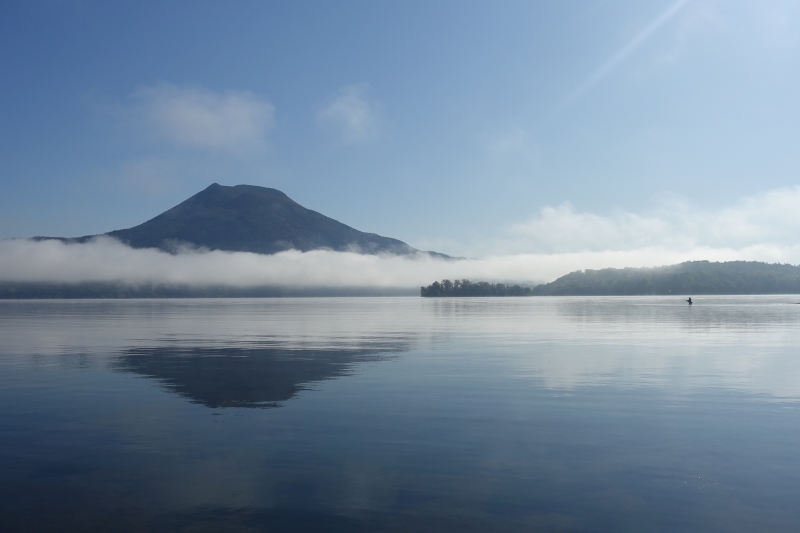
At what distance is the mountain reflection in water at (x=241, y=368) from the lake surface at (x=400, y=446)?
0.24 m

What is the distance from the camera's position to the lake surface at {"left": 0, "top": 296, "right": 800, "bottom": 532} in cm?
1213

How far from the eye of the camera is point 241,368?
3219 cm

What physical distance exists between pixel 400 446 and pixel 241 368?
689 inches

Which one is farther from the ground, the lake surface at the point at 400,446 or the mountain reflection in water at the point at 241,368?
the mountain reflection in water at the point at 241,368

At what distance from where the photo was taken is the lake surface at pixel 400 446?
1213 cm

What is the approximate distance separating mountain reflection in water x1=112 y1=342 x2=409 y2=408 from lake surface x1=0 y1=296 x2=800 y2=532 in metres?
0.24

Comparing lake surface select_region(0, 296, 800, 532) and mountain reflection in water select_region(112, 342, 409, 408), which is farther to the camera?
mountain reflection in water select_region(112, 342, 409, 408)

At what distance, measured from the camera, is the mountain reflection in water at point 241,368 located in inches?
967

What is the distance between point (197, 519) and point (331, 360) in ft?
79.4

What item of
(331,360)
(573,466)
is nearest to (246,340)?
(331,360)

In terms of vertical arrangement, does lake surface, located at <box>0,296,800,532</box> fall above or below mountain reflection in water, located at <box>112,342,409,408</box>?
below

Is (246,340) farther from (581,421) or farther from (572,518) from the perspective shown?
(572,518)

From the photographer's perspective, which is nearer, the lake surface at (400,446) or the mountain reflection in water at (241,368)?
the lake surface at (400,446)

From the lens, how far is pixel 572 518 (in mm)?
11914
